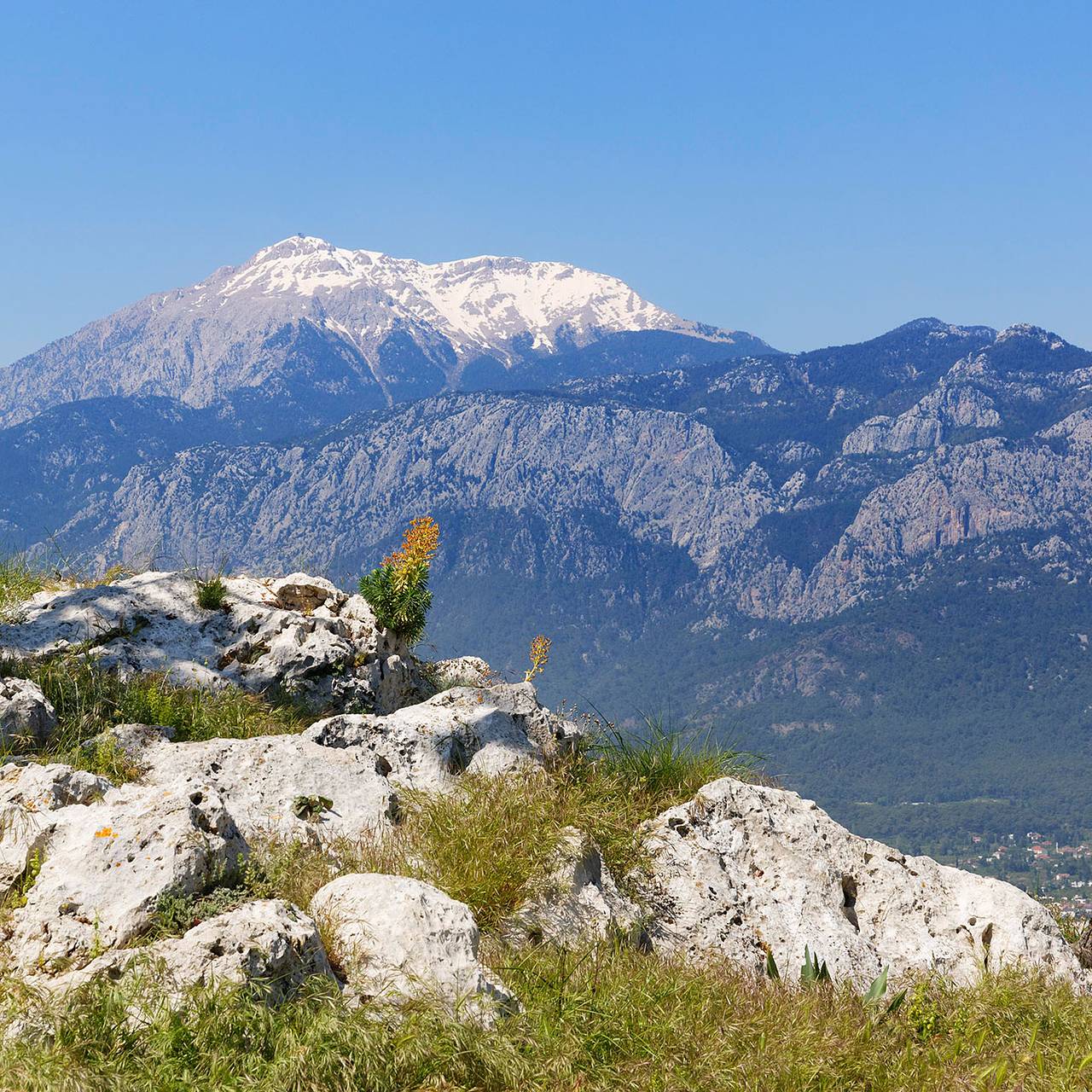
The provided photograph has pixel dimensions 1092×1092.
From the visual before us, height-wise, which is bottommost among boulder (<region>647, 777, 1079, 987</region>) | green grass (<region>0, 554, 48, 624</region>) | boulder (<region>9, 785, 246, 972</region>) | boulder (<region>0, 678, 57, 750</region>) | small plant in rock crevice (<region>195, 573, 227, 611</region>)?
boulder (<region>647, 777, 1079, 987</region>)

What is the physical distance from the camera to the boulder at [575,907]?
7.11 meters

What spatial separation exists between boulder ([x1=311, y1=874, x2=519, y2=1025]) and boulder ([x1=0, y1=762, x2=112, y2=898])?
197 centimetres

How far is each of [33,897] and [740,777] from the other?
747 cm

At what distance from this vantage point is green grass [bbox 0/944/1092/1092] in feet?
15.6

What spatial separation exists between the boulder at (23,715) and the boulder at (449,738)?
248 centimetres

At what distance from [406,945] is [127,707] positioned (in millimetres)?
5865

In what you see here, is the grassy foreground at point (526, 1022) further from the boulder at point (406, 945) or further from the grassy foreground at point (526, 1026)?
the boulder at point (406, 945)

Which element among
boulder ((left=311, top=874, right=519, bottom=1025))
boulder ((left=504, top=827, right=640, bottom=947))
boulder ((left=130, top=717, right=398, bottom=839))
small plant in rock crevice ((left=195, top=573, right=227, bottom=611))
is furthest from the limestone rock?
boulder ((left=311, top=874, right=519, bottom=1025))

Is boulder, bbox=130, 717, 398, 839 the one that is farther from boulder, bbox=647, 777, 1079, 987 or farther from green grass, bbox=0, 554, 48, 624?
green grass, bbox=0, 554, 48, 624

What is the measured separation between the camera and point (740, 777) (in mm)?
10977

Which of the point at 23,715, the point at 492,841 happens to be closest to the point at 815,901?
the point at 492,841

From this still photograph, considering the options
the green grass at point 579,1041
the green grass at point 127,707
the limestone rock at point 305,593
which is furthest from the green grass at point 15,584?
the green grass at point 579,1041

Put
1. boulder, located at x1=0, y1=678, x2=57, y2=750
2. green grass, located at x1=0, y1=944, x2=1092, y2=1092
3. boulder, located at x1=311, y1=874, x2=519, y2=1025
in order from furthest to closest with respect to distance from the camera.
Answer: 1. boulder, located at x1=0, y1=678, x2=57, y2=750
2. boulder, located at x1=311, y1=874, x2=519, y2=1025
3. green grass, located at x1=0, y1=944, x2=1092, y2=1092

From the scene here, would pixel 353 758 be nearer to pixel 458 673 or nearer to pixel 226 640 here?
pixel 226 640
